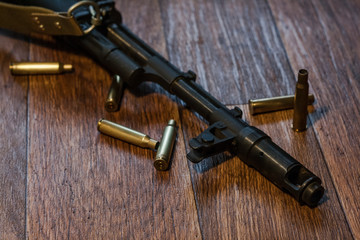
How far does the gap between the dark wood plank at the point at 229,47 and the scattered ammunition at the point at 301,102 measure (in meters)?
0.28

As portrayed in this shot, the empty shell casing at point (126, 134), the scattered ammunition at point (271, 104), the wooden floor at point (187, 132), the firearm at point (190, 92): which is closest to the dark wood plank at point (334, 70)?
the wooden floor at point (187, 132)

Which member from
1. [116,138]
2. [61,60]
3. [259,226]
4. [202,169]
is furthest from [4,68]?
[259,226]

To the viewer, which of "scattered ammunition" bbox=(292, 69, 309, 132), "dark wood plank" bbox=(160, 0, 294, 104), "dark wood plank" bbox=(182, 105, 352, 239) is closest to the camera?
"dark wood plank" bbox=(182, 105, 352, 239)

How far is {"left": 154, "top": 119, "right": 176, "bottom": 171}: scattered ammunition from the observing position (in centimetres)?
211

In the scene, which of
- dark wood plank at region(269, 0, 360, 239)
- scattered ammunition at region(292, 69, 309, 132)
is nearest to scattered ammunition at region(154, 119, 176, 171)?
scattered ammunition at region(292, 69, 309, 132)

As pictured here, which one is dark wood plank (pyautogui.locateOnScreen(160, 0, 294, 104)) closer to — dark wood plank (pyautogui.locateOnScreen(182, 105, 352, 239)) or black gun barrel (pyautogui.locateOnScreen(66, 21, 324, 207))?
black gun barrel (pyautogui.locateOnScreen(66, 21, 324, 207))

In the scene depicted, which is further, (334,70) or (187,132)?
(334,70)

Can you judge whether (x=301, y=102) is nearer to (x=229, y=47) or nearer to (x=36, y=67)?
(x=229, y=47)

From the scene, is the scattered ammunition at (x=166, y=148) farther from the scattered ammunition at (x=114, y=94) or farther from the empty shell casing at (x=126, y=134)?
the scattered ammunition at (x=114, y=94)

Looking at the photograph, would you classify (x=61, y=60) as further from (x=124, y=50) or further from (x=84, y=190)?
(x=84, y=190)

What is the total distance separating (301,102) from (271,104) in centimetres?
21

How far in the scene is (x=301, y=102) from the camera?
217cm

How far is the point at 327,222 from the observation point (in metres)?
1.93

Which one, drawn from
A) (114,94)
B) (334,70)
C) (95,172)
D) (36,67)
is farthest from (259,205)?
(36,67)
